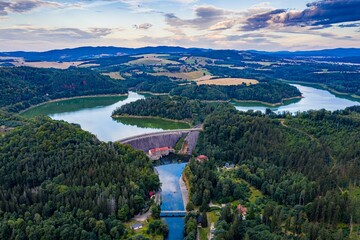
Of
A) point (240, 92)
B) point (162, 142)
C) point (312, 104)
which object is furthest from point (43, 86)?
point (312, 104)

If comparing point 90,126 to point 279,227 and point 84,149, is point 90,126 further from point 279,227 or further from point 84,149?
point 279,227

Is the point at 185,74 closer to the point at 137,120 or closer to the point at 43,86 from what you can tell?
the point at 43,86

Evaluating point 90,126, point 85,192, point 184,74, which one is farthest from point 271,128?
point 184,74

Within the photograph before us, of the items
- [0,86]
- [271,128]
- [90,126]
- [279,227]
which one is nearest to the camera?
[279,227]

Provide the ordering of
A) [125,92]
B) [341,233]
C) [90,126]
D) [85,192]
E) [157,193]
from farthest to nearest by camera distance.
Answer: [125,92] → [90,126] → [157,193] → [85,192] → [341,233]

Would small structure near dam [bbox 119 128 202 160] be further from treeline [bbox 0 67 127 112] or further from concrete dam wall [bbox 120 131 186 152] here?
treeline [bbox 0 67 127 112]

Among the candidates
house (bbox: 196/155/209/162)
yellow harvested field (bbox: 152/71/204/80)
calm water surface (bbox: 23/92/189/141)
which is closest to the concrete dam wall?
calm water surface (bbox: 23/92/189/141)
